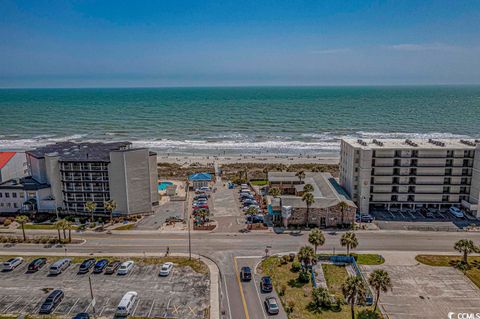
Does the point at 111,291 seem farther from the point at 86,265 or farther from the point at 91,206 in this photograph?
the point at 91,206

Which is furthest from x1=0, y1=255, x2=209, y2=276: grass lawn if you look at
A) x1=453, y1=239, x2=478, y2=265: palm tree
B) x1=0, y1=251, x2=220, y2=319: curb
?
x1=453, y1=239, x2=478, y2=265: palm tree

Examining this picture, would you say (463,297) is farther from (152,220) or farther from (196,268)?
(152,220)

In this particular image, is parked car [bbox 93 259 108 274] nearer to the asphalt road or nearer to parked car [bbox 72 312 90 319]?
the asphalt road

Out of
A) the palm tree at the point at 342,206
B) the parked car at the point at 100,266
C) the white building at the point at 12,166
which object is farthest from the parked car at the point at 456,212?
the white building at the point at 12,166

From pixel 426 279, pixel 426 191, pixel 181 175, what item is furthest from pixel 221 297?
pixel 181 175

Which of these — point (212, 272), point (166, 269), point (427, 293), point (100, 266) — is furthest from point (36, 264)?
point (427, 293)

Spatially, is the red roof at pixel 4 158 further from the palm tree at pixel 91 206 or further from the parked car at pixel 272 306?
the parked car at pixel 272 306
